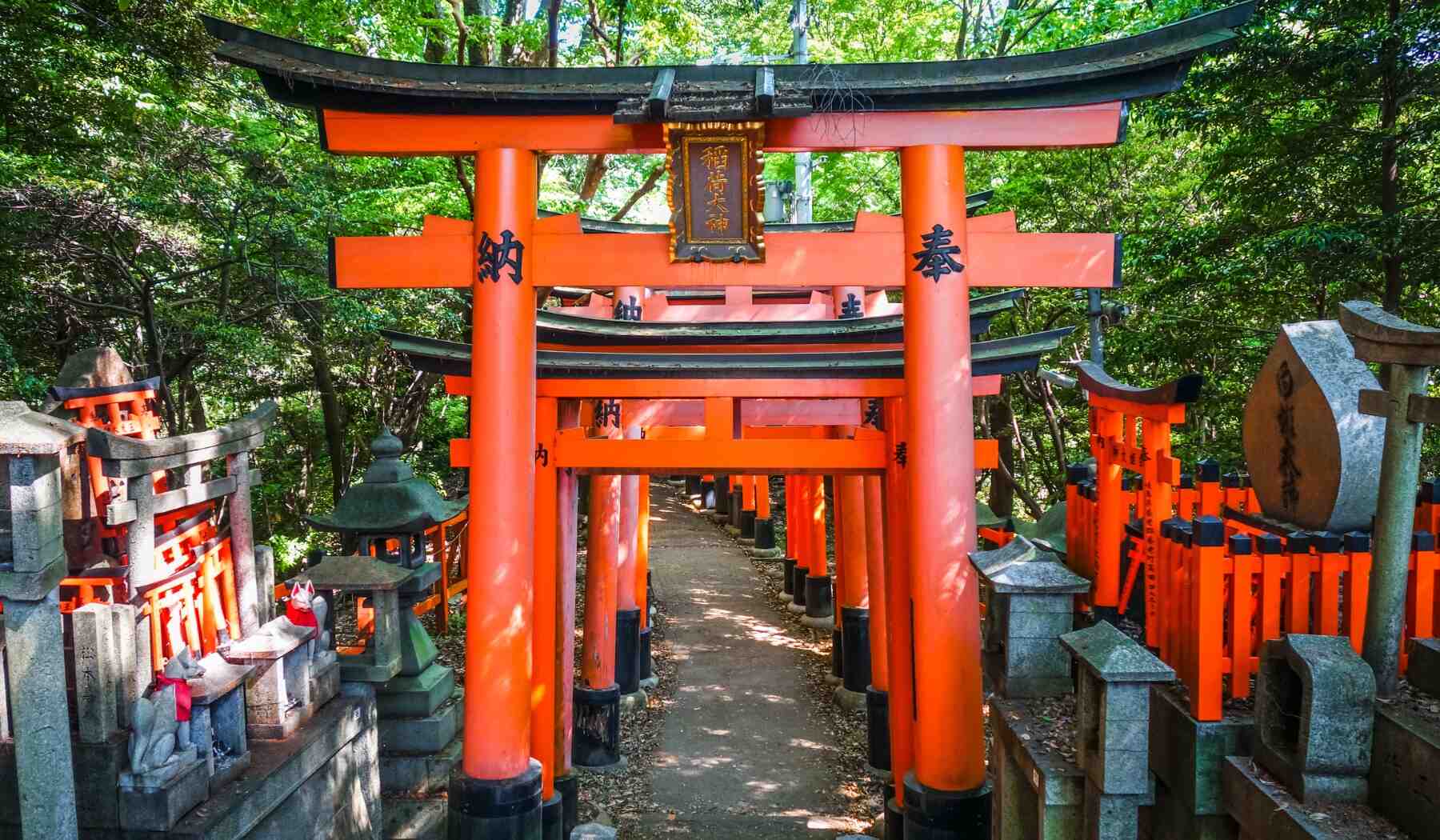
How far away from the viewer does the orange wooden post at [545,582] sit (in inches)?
296

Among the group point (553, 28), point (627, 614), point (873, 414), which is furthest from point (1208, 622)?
point (553, 28)

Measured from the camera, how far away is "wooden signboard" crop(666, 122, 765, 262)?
6.46m

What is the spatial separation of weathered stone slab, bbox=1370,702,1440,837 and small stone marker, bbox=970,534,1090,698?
6.28 ft

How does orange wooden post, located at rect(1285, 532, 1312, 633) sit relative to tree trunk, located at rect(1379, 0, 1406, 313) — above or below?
below

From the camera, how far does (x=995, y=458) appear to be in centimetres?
741

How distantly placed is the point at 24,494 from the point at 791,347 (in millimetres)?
6393

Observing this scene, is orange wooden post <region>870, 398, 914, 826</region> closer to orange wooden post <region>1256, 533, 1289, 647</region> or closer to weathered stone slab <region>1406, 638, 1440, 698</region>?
orange wooden post <region>1256, 533, 1289, 647</region>

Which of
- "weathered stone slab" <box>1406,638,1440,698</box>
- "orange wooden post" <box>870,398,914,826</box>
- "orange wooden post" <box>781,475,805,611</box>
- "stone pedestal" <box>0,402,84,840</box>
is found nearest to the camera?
"stone pedestal" <box>0,402,84,840</box>

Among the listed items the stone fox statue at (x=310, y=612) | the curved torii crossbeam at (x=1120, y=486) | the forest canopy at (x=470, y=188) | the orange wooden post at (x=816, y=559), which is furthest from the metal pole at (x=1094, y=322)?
the stone fox statue at (x=310, y=612)

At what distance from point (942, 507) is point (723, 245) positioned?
244cm

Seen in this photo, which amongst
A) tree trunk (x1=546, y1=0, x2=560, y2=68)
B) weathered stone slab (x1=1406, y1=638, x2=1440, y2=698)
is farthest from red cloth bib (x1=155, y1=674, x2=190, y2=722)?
tree trunk (x1=546, y1=0, x2=560, y2=68)

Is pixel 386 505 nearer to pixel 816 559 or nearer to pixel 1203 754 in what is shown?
pixel 1203 754

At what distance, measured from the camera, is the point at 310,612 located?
761cm

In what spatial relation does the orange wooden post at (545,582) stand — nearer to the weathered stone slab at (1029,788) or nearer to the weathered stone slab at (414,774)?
the weathered stone slab at (414,774)
